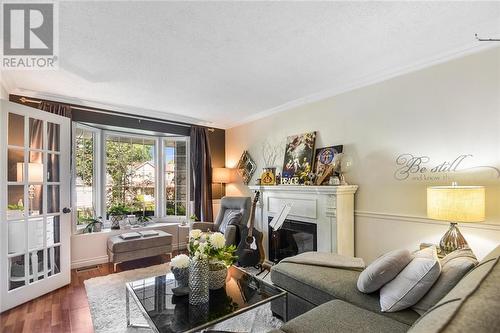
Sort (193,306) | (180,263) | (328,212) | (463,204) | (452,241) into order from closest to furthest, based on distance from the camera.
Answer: (193,306) → (180,263) → (463,204) → (452,241) → (328,212)

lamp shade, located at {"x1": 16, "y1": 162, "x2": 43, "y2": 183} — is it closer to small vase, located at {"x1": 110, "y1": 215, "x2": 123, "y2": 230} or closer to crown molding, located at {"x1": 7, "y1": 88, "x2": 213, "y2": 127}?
crown molding, located at {"x1": 7, "y1": 88, "x2": 213, "y2": 127}

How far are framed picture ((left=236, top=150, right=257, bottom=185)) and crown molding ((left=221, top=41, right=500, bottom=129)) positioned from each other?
84 centimetres

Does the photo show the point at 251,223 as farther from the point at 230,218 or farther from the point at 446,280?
the point at 446,280

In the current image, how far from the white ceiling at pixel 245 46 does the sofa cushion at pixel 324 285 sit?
1906 millimetres

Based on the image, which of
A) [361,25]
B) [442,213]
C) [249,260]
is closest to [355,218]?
[442,213]

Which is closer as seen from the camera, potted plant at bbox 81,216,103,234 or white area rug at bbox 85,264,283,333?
white area rug at bbox 85,264,283,333

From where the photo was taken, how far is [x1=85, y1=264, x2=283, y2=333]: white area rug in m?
2.14

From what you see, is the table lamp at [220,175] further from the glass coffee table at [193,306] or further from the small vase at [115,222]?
the glass coffee table at [193,306]

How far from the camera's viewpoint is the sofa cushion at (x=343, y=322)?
4.48 feet

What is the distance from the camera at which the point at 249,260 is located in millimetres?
3539

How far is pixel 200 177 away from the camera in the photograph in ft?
16.0

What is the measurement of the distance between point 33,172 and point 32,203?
0.34m

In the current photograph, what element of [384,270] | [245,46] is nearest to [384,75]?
[245,46]

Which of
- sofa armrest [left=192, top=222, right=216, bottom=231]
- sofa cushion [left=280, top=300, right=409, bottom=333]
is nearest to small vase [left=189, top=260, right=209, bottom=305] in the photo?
sofa cushion [left=280, top=300, right=409, bottom=333]
